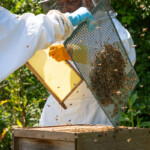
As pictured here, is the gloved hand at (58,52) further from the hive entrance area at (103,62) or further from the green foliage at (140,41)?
the green foliage at (140,41)

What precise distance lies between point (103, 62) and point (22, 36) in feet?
1.59

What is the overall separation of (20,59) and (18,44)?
0.31 feet

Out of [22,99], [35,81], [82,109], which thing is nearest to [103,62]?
[82,109]

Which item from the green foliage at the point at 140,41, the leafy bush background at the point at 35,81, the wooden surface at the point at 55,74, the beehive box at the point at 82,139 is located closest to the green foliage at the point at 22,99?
the leafy bush background at the point at 35,81

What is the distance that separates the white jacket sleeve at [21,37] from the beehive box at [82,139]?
37 centimetres

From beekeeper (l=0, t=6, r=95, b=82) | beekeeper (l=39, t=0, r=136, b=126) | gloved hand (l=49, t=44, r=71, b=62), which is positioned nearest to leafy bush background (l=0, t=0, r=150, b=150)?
beekeeper (l=39, t=0, r=136, b=126)

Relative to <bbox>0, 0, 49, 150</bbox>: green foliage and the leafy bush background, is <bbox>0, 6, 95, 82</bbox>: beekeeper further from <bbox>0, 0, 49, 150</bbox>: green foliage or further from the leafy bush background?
<bbox>0, 0, 49, 150</bbox>: green foliage

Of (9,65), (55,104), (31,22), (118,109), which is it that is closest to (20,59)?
(9,65)

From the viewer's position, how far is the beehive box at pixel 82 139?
151cm

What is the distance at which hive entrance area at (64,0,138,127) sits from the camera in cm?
172

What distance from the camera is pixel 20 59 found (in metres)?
1.70

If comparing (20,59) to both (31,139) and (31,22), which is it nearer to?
(31,22)

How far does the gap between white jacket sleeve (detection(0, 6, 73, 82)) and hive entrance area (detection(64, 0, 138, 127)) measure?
0.16m

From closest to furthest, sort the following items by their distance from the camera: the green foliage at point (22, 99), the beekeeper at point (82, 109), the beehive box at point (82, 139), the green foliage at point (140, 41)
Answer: the beehive box at point (82, 139), the beekeeper at point (82, 109), the green foliage at point (140, 41), the green foliage at point (22, 99)
